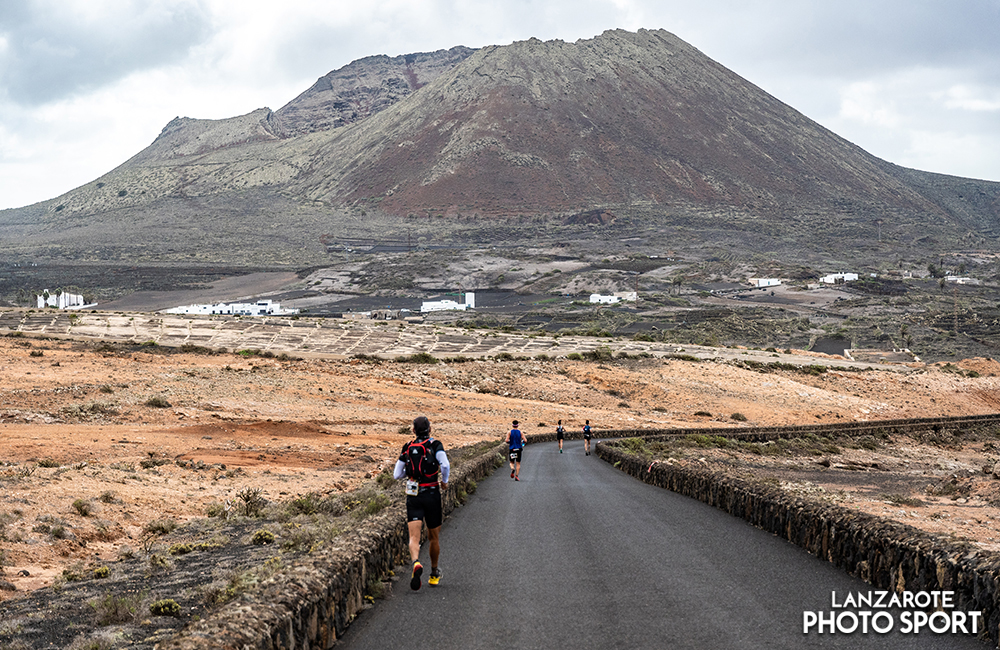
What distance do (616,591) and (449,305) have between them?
13736cm

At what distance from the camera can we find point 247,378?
165ft

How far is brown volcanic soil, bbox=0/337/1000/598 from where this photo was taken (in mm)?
15500

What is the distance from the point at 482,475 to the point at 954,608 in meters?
15.4

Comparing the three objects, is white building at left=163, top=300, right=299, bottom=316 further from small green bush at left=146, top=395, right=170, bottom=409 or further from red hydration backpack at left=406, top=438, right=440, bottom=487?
red hydration backpack at left=406, top=438, right=440, bottom=487

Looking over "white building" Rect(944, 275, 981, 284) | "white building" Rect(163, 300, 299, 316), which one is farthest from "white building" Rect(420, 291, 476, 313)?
"white building" Rect(944, 275, 981, 284)

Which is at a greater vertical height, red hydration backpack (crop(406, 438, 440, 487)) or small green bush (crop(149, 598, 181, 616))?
red hydration backpack (crop(406, 438, 440, 487))

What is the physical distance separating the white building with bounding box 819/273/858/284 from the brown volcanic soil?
9278cm

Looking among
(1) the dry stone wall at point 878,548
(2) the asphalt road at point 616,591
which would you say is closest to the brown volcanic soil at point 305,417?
(1) the dry stone wall at point 878,548

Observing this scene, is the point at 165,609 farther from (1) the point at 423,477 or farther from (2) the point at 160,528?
(2) the point at 160,528

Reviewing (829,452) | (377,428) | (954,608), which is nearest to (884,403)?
(829,452)

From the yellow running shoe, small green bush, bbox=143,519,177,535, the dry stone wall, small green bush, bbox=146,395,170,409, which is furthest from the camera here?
small green bush, bbox=146,395,170,409

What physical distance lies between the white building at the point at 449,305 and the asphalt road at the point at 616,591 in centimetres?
12756

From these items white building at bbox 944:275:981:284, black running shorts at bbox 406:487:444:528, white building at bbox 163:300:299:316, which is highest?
white building at bbox 944:275:981:284

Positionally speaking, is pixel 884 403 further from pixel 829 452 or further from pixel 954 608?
pixel 954 608
